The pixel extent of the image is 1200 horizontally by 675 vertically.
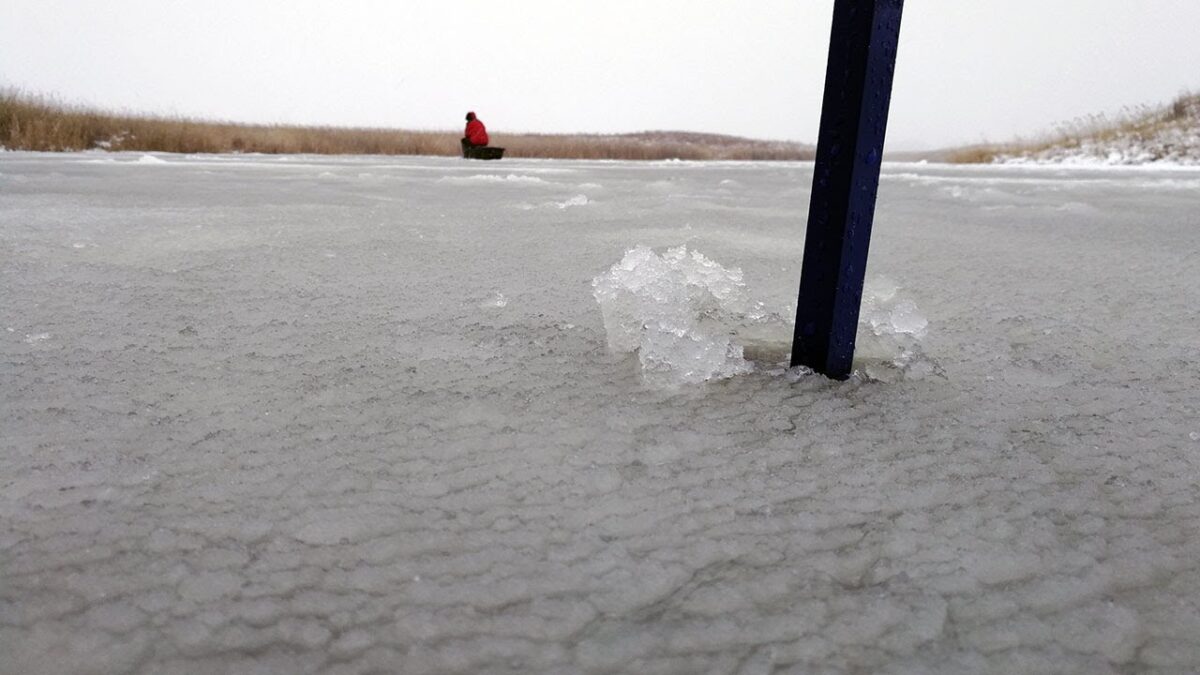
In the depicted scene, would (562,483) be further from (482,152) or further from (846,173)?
(482,152)

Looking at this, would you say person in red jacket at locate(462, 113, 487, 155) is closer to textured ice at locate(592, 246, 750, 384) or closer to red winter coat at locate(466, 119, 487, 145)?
red winter coat at locate(466, 119, 487, 145)

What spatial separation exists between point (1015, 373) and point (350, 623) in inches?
53.0

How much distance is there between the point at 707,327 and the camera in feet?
5.45

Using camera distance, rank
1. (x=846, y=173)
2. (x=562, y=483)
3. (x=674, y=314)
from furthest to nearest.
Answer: (x=674, y=314), (x=846, y=173), (x=562, y=483)

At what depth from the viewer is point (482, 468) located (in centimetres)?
104

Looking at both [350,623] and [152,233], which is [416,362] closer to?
[350,623]

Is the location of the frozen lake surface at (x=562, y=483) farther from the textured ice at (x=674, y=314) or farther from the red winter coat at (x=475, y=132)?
the red winter coat at (x=475, y=132)

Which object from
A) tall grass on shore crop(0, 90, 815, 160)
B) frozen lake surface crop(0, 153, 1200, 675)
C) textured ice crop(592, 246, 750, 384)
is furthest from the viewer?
tall grass on shore crop(0, 90, 815, 160)

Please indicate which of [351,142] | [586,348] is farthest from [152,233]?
[351,142]

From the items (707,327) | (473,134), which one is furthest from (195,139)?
(707,327)

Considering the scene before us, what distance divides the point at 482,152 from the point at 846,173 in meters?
11.9

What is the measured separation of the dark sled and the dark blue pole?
11398 millimetres

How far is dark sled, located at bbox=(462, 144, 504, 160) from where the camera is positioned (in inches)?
482

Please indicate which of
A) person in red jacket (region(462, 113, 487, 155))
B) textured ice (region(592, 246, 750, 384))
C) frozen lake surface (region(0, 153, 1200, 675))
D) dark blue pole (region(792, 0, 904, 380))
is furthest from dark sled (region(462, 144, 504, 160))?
dark blue pole (region(792, 0, 904, 380))
